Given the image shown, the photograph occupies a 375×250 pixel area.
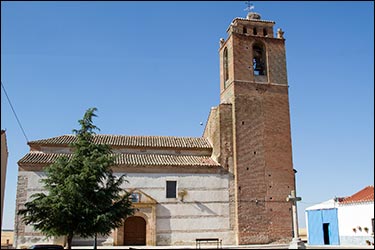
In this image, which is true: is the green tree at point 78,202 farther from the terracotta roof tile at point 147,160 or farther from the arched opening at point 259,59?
the arched opening at point 259,59

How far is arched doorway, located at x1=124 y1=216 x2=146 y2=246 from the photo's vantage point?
80.2ft

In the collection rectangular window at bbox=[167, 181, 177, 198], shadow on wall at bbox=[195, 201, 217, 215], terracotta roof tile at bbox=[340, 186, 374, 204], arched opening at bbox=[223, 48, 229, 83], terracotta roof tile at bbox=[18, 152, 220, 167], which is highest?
arched opening at bbox=[223, 48, 229, 83]

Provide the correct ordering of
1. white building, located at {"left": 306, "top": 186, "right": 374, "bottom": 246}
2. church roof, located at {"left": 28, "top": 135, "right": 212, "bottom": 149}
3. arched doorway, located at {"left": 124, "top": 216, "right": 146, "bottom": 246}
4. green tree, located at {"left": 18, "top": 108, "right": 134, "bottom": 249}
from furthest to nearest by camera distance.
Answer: church roof, located at {"left": 28, "top": 135, "right": 212, "bottom": 149} < arched doorway, located at {"left": 124, "top": 216, "right": 146, "bottom": 246} < white building, located at {"left": 306, "top": 186, "right": 374, "bottom": 246} < green tree, located at {"left": 18, "top": 108, "right": 134, "bottom": 249}

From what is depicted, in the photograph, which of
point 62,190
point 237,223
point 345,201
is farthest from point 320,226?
point 62,190

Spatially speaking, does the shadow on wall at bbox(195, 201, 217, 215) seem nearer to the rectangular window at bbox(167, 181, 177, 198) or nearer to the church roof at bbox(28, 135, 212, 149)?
the rectangular window at bbox(167, 181, 177, 198)

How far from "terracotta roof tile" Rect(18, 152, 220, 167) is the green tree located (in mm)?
8391

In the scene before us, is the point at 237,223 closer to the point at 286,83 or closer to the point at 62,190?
the point at 286,83

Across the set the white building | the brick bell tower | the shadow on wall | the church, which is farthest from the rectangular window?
the white building

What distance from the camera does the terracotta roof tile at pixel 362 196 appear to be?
22.6 m

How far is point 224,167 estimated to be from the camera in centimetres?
2611

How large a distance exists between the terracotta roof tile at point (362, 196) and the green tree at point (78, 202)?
1370 centimetres

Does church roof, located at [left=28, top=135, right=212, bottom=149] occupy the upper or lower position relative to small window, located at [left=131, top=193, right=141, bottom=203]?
upper

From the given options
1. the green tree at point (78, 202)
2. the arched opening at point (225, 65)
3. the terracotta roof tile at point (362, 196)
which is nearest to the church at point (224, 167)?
the arched opening at point (225, 65)

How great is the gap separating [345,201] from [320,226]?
9.82 feet
